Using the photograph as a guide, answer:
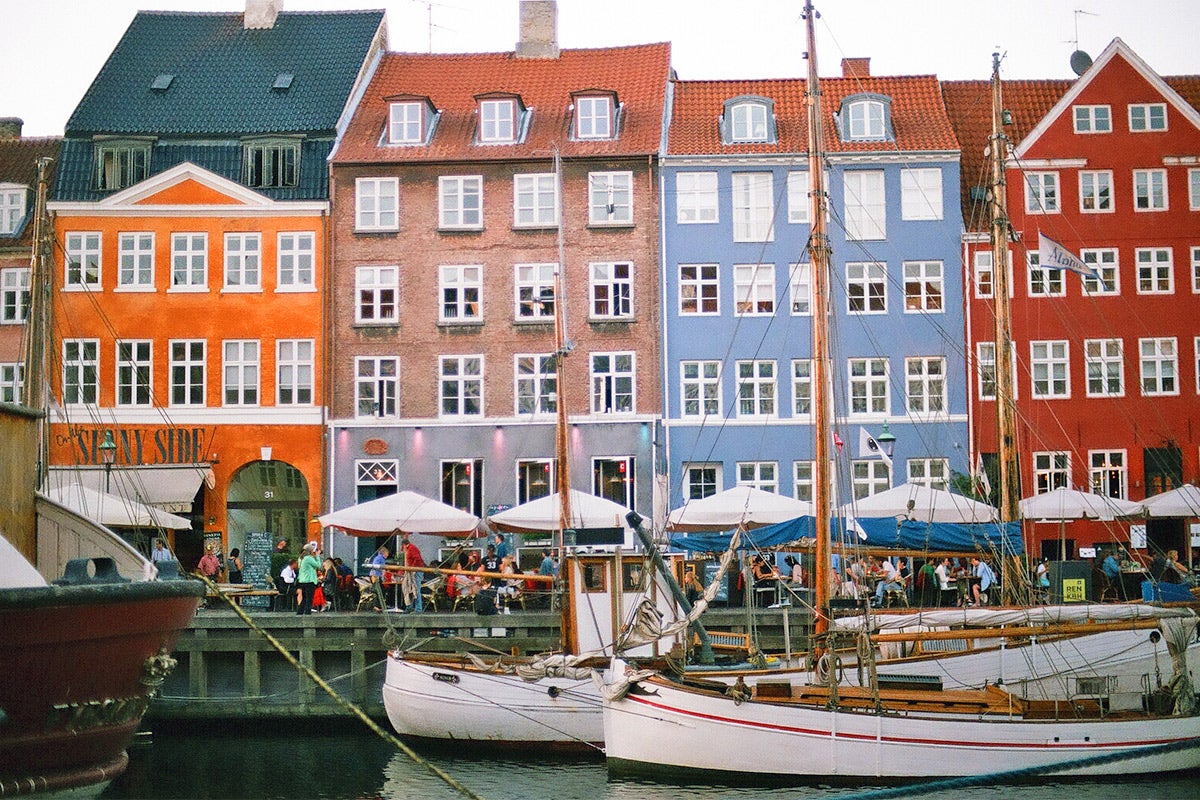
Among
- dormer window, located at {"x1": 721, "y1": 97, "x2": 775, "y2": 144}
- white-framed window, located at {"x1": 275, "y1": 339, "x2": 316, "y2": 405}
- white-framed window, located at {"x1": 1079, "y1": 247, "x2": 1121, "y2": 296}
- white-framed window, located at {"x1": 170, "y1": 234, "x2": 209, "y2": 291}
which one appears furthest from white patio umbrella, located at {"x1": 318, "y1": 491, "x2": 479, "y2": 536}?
white-framed window, located at {"x1": 1079, "y1": 247, "x2": 1121, "y2": 296}

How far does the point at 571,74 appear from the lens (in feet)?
150

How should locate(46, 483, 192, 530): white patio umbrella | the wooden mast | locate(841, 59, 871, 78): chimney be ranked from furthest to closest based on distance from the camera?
locate(841, 59, 871, 78): chimney
locate(46, 483, 192, 530): white patio umbrella
the wooden mast

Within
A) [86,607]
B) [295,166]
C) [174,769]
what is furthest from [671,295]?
[86,607]

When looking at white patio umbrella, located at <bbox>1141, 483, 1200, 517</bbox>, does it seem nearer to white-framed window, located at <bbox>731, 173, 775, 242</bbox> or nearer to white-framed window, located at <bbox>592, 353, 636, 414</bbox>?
white-framed window, located at <bbox>731, 173, 775, 242</bbox>

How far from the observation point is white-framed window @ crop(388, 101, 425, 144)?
43250mm

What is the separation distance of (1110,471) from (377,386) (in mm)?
19984

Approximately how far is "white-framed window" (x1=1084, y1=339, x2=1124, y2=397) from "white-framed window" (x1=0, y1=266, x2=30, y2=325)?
29546 millimetres

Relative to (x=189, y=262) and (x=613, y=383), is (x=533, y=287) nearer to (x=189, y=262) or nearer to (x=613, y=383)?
(x=613, y=383)

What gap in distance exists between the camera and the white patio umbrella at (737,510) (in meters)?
32.2

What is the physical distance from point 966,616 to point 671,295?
2001 cm

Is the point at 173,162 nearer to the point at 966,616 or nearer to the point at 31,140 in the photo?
the point at 31,140

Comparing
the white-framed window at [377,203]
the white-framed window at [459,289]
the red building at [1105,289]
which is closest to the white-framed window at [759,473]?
the red building at [1105,289]

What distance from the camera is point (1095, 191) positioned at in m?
42.5

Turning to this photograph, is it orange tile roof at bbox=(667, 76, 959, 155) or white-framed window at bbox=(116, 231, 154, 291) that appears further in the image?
orange tile roof at bbox=(667, 76, 959, 155)
